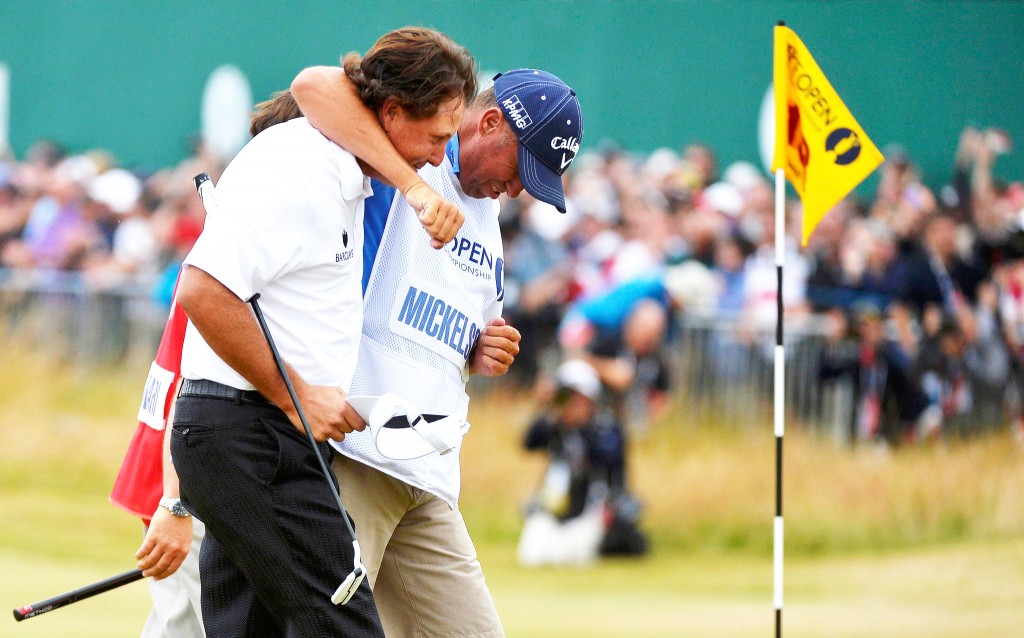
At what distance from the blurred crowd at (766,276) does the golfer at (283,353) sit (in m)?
6.86

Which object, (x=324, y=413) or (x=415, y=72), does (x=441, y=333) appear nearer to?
(x=324, y=413)

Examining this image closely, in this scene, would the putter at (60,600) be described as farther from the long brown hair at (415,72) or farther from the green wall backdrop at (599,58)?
the green wall backdrop at (599,58)

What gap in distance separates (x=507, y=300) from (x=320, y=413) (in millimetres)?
7859

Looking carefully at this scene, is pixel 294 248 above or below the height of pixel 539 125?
below

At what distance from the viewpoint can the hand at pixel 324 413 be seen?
307cm

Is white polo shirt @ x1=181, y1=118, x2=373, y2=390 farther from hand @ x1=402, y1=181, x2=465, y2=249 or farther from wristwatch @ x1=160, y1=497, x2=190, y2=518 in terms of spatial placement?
wristwatch @ x1=160, y1=497, x2=190, y2=518

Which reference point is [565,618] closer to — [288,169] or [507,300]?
[507,300]

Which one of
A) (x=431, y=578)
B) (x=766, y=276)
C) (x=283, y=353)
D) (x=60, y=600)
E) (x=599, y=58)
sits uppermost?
(x=599, y=58)

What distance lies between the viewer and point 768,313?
34.3ft

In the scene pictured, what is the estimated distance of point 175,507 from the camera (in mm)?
3342

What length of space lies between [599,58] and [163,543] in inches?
413

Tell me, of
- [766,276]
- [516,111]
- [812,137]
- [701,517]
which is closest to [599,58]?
[766,276]

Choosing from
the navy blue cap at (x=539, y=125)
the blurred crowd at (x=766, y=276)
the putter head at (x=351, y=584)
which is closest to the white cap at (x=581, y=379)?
the blurred crowd at (x=766, y=276)

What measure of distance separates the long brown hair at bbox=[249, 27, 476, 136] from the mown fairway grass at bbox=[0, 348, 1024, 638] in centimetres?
574
